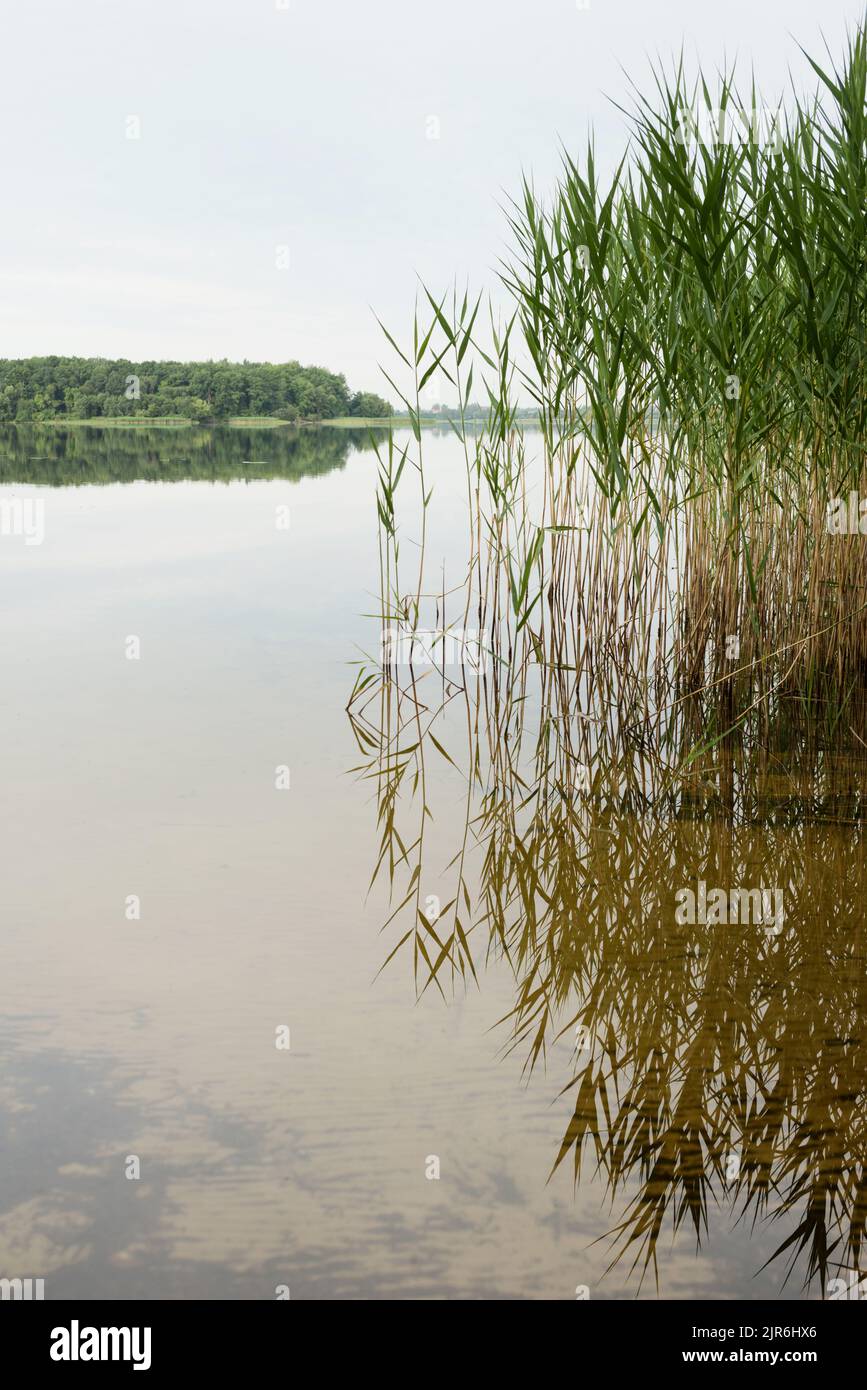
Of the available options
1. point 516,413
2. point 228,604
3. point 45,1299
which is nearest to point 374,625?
point 228,604

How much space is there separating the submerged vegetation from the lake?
19 mm

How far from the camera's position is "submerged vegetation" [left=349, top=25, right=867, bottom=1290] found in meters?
2.64

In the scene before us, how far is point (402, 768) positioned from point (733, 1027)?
2.52 m

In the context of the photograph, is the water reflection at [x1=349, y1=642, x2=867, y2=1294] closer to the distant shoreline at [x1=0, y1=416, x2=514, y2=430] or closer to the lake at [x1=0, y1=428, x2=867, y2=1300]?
A: the lake at [x1=0, y1=428, x2=867, y2=1300]

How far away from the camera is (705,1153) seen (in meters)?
2.37

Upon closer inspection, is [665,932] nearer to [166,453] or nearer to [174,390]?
[166,453]

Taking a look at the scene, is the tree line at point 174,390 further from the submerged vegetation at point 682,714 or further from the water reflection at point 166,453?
the submerged vegetation at point 682,714

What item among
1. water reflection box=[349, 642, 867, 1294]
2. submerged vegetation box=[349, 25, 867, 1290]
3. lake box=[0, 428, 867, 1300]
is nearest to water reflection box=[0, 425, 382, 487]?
submerged vegetation box=[349, 25, 867, 1290]

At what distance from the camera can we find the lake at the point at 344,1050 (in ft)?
6.95

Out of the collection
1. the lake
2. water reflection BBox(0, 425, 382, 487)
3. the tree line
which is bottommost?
the lake

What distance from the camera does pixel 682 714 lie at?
5.61m

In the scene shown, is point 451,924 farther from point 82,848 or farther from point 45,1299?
point 45,1299

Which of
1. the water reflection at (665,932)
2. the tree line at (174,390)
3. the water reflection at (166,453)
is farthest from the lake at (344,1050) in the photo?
the tree line at (174,390)

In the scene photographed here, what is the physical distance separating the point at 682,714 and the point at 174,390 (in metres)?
34.0
